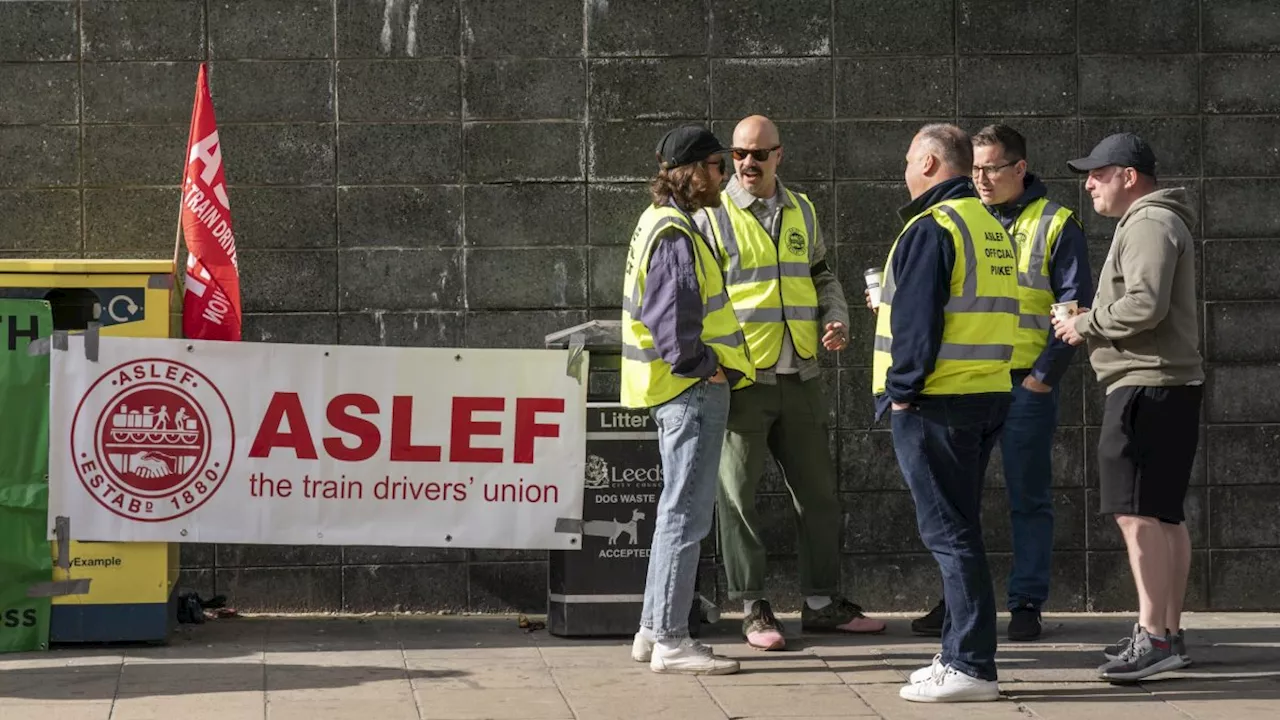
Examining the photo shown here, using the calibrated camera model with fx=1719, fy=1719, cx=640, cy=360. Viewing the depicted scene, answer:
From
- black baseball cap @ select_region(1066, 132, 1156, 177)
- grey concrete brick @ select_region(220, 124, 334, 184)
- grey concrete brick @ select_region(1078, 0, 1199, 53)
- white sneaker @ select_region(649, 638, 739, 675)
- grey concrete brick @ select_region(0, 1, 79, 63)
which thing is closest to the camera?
white sneaker @ select_region(649, 638, 739, 675)

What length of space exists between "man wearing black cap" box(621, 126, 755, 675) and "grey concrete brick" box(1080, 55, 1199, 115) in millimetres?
2294

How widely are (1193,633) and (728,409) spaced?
Answer: 2383 mm

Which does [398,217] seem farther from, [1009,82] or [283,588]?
[1009,82]

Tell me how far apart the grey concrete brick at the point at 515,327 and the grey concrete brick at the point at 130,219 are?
1384 millimetres

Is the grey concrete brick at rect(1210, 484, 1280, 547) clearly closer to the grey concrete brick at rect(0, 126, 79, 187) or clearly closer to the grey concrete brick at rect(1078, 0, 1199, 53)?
the grey concrete brick at rect(1078, 0, 1199, 53)

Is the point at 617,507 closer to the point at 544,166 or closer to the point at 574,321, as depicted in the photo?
the point at 574,321

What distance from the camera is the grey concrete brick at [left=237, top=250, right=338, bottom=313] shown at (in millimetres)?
7562

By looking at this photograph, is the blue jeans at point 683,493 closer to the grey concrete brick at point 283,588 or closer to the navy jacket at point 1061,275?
the navy jacket at point 1061,275

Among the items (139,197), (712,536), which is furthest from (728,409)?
(139,197)

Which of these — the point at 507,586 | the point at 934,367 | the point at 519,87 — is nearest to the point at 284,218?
the point at 519,87

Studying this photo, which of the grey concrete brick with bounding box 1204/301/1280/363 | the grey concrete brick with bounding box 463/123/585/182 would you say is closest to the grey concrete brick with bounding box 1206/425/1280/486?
the grey concrete brick with bounding box 1204/301/1280/363

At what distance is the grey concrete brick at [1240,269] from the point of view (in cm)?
780

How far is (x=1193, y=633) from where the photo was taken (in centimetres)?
731

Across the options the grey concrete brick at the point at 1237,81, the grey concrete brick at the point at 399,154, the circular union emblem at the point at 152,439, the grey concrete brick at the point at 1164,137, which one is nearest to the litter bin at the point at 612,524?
the grey concrete brick at the point at 399,154
